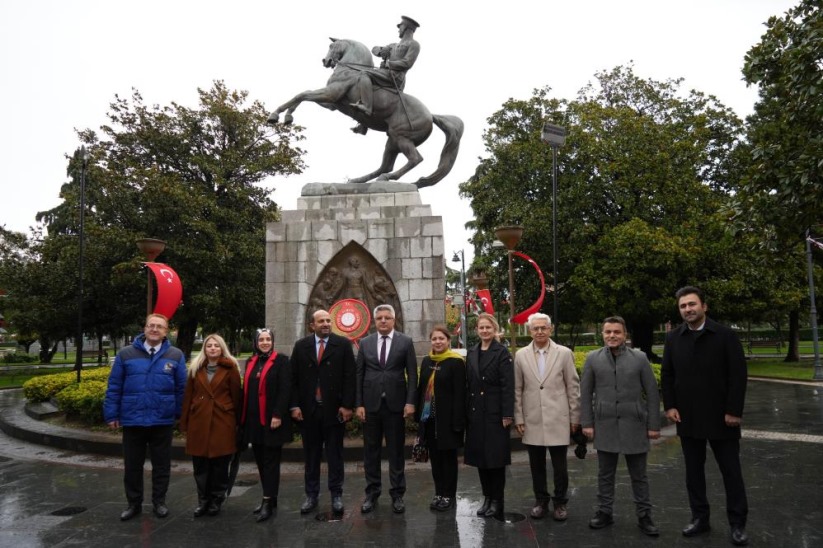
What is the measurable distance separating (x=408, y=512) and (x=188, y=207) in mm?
17540

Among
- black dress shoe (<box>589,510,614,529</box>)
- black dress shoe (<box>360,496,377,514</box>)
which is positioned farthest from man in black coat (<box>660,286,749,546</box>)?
black dress shoe (<box>360,496,377,514</box>)

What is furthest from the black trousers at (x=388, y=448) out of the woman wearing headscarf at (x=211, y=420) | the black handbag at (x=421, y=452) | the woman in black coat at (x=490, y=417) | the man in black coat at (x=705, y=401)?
the man in black coat at (x=705, y=401)

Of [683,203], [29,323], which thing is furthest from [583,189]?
[29,323]

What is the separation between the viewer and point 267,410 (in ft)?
17.1

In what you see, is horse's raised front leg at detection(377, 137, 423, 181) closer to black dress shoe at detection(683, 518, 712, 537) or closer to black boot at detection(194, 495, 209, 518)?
black boot at detection(194, 495, 209, 518)

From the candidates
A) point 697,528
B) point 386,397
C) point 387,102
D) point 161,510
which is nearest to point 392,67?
point 387,102

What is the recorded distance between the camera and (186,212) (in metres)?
20.2

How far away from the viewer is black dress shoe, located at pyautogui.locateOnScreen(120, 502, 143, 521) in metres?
5.03

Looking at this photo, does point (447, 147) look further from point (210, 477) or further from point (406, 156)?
point (210, 477)

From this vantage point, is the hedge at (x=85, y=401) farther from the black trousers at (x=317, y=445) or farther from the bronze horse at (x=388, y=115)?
the bronze horse at (x=388, y=115)

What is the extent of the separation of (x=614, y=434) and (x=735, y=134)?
24016 millimetres

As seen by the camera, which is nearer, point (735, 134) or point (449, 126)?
point (449, 126)

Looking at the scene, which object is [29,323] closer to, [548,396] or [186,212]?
[186,212]

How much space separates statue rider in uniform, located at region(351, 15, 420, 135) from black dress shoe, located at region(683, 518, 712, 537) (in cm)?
732
